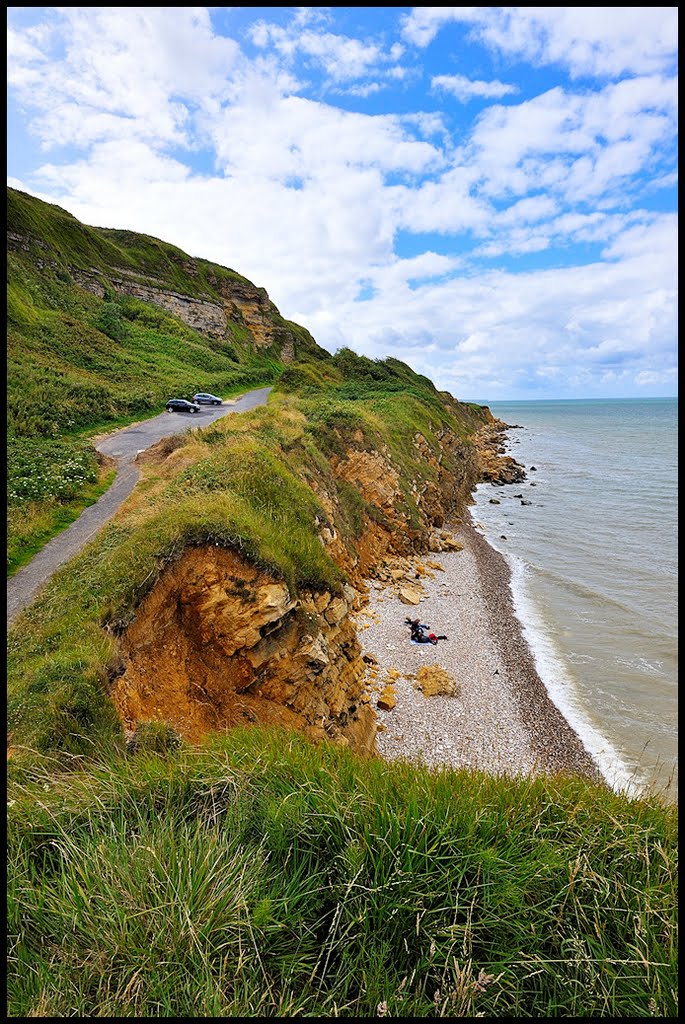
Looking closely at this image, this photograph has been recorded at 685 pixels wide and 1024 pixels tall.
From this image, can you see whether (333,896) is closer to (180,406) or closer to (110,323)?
(180,406)

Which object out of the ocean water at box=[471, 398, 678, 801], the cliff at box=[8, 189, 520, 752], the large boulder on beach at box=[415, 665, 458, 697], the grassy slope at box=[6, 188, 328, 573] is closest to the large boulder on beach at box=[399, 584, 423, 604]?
the cliff at box=[8, 189, 520, 752]

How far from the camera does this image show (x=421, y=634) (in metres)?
18.1

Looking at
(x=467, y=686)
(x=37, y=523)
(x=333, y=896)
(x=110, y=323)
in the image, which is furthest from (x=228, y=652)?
(x=110, y=323)

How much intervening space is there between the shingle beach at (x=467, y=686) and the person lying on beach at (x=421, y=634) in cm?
26

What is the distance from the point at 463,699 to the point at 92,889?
13.8m

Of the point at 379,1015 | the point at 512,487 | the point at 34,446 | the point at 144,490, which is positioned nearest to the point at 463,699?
the point at 144,490

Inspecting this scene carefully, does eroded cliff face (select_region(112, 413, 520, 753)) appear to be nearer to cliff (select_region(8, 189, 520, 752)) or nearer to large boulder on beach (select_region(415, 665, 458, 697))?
cliff (select_region(8, 189, 520, 752))

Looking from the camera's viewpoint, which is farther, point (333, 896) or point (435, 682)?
point (435, 682)

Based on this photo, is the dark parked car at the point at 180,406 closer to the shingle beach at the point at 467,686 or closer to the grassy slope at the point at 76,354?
the grassy slope at the point at 76,354

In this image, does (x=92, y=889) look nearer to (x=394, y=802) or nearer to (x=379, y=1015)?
(x=379, y=1015)

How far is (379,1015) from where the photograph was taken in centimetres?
253

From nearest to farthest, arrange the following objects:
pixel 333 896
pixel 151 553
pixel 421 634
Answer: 1. pixel 333 896
2. pixel 151 553
3. pixel 421 634

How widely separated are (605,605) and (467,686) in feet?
36.0

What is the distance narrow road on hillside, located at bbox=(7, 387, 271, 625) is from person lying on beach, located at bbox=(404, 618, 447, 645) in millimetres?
11881
